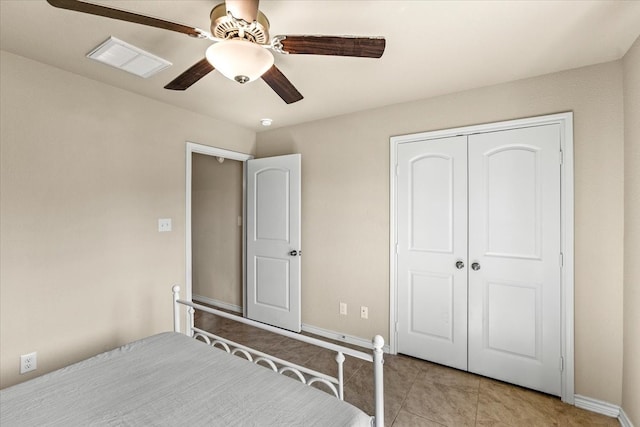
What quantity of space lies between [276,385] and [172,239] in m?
2.01

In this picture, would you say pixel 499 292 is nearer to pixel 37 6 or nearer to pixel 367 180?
pixel 367 180

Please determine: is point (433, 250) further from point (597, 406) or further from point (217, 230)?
point (217, 230)

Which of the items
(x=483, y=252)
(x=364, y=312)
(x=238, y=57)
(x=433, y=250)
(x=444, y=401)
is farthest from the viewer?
(x=364, y=312)

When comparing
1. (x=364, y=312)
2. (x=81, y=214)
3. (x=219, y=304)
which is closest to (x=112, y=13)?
(x=81, y=214)

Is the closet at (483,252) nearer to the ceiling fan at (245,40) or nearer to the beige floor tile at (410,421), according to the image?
the beige floor tile at (410,421)

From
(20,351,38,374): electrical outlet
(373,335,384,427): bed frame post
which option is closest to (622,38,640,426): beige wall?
(373,335,384,427): bed frame post

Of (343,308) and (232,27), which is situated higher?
(232,27)

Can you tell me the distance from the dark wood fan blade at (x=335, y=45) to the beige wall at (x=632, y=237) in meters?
1.71

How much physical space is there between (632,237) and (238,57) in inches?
97.8

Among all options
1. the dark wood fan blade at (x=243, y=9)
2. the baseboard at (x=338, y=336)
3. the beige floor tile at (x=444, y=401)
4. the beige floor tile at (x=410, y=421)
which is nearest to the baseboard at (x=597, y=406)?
the beige floor tile at (x=444, y=401)

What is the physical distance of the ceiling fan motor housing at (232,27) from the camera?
3.92 ft

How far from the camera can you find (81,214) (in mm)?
2309

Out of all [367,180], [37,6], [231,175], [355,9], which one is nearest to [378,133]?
[367,180]

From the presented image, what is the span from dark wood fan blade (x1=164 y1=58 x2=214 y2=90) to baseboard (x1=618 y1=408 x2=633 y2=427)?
10.4 ft
